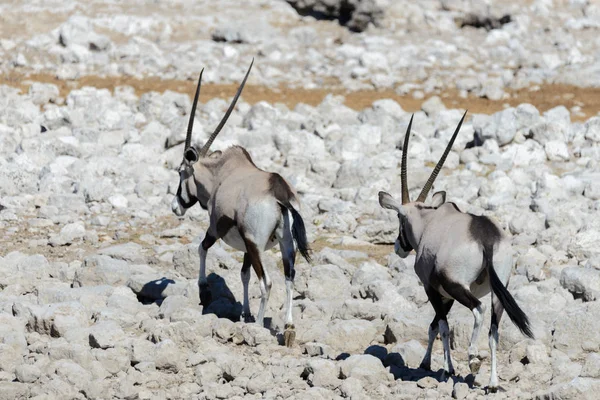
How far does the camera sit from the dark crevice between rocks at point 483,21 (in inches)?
1367

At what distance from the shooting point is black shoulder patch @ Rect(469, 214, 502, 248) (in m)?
8.34

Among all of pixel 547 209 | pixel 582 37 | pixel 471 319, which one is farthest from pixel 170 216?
pixel 582 37

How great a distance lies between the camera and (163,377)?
8.66 m

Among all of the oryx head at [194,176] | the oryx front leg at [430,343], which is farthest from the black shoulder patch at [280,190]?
the oryx front leg at [430,343]

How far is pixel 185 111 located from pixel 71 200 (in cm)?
628

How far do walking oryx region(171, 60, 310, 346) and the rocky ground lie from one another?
18.1 inches

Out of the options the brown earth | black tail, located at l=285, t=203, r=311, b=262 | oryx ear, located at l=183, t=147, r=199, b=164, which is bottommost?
the brown earth

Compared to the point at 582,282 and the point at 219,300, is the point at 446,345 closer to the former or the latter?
the point at 582,282

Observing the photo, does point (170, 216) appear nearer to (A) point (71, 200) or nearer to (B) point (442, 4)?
Result: (A) point (71, 200)

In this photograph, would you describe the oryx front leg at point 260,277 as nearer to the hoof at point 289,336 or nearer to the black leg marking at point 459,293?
the hoof at point 289,336

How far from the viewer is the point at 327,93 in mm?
26359

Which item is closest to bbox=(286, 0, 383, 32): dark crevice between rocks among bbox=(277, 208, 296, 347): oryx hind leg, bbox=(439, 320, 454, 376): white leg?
bbox=(277, 208, 296, 347): oryx hind leg

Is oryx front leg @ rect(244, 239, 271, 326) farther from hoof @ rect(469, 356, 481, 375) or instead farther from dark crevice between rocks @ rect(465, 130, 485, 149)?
dark crevice between rocks @ rect(465, 130, 485, 149)

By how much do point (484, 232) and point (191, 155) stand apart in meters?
4.04
